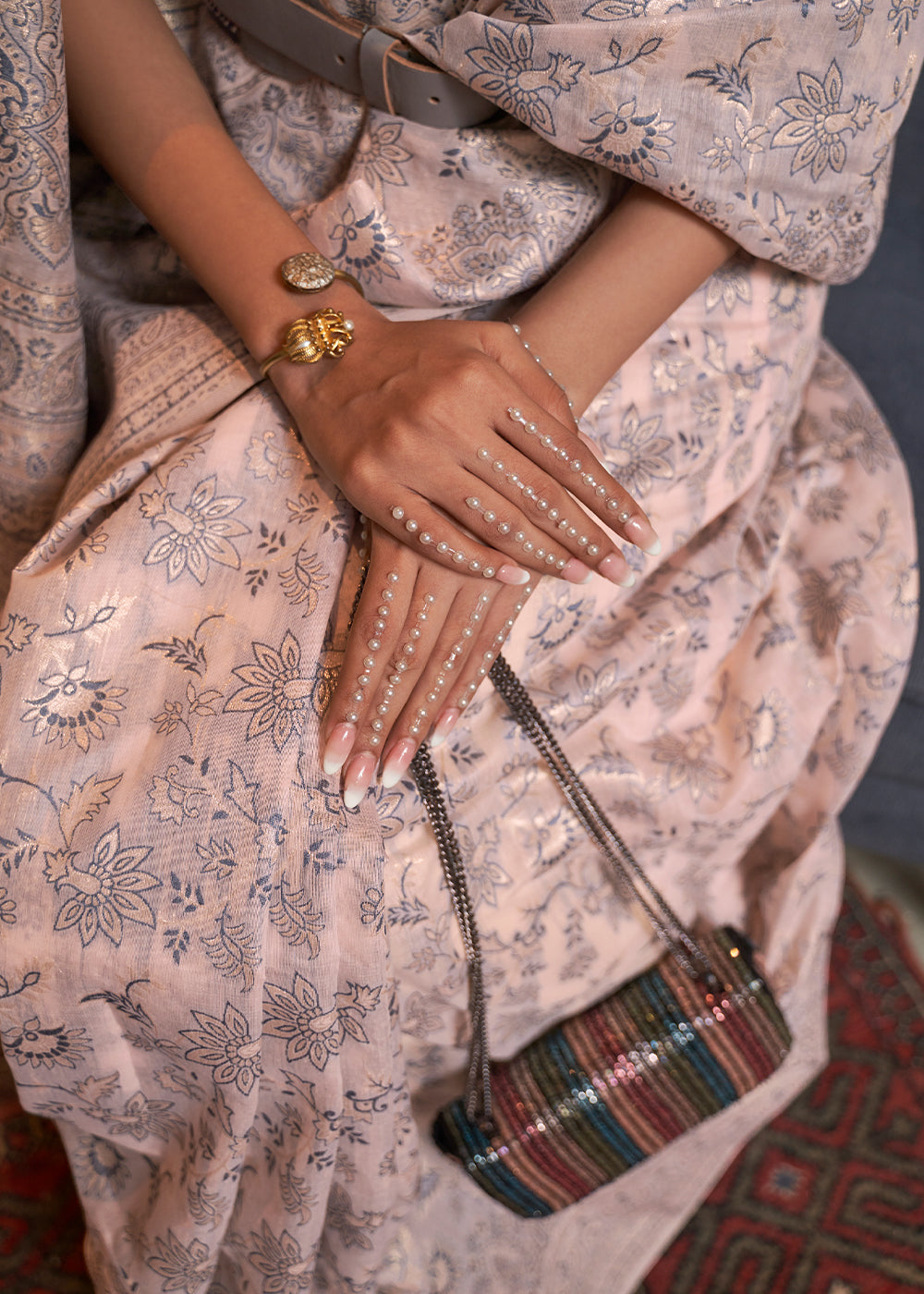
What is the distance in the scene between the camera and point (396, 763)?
60 centimetres

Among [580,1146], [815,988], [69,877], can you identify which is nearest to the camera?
[69,877]

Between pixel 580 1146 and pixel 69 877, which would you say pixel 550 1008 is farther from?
pixel 69 877

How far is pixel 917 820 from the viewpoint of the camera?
1000 millimetres

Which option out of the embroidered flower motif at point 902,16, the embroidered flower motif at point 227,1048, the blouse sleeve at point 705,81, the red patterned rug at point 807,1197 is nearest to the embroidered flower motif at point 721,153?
the blouse sleeve at point 705,81

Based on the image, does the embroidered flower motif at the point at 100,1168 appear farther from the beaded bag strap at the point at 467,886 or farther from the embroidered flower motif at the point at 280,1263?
the beaded bag strap at the point at 467,886

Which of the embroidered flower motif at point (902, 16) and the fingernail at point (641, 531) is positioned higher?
the embroidered flower motif at point (902, 16)

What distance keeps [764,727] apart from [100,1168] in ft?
2.05

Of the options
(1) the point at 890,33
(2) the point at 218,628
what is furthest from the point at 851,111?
(2) the point at 218,628

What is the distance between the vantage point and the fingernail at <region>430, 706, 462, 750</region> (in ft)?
2.07

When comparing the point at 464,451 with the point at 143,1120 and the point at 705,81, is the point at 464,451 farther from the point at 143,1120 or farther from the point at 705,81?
the point at 143,1120

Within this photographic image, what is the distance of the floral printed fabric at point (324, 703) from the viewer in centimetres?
58

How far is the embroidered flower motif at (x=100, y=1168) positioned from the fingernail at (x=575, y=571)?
54 centimetres

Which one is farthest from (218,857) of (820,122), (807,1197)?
(807,1197)

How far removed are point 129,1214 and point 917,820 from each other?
815 millimetres
